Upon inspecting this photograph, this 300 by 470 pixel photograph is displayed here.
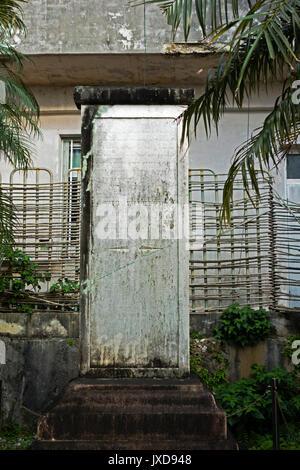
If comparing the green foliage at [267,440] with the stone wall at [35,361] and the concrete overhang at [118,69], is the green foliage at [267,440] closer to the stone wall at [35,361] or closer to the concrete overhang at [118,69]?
the stone wall at [35,361]

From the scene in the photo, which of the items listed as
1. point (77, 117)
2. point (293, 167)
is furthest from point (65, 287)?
point (293, 167)

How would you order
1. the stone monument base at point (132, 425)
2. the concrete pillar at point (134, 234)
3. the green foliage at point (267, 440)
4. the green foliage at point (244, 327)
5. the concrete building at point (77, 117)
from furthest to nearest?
the concrete building at point (77, 117), the green foliage at point (244, 327), the green foliage at point (267, 440), the concrete pillar at point (134, 234), the stone monument base at point (132, 425)

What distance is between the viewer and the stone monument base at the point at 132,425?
9.32 ft

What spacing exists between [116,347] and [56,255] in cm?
300

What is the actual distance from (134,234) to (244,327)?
2519 mm

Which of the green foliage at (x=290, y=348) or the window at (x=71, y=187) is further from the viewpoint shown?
the window at (x=71, y=187)

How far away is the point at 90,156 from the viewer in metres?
3.57

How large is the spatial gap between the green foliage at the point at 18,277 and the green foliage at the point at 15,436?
1350 mm

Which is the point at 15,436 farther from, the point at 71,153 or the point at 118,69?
the point at 118,69

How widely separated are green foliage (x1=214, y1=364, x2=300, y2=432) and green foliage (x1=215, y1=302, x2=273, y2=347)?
0.38m

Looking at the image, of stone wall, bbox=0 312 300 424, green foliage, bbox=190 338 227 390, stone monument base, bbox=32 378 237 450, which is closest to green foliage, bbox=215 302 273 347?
stone wall, bbox=0 312 300 424

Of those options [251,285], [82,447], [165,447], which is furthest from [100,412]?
[251,285]

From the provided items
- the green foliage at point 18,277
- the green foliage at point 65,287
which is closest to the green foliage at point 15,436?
the green foliage at point 18,277

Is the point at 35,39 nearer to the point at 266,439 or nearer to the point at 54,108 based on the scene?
the point at 54,108
